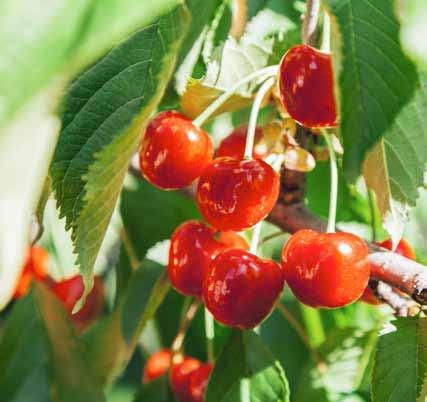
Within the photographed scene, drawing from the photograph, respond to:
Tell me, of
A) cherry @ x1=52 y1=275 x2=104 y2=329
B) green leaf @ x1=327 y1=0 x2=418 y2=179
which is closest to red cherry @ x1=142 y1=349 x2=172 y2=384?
cherry @ x1=52 y1=275 x2=104 y2=329

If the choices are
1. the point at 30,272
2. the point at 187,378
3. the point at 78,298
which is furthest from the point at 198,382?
the point at 30,272

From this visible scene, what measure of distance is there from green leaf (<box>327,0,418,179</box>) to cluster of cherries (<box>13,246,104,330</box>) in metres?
0.87

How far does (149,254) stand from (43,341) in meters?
0.22

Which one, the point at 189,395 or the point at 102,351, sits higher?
the point at 189,395

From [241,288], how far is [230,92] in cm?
25

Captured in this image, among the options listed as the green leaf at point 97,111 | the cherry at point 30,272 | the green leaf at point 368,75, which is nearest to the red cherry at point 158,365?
the cherry at point 30,272

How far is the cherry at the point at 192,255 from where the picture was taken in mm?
994

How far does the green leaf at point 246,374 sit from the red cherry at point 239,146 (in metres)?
0.24

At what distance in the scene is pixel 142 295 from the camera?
1375 mm

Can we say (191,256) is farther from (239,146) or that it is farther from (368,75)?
(368,75)

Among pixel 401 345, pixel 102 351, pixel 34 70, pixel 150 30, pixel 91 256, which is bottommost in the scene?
pixel 102 351

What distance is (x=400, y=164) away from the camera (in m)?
0.85

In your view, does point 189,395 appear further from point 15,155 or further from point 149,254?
point 15,155

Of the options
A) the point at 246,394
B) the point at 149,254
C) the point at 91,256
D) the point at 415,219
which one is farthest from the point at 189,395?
the point at 415,219
